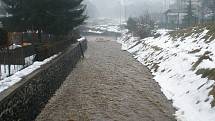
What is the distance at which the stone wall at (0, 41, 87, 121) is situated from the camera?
11638 mm

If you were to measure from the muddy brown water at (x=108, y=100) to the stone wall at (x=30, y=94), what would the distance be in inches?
18.1

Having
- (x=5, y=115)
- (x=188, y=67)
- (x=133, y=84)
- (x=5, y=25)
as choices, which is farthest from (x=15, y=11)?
(x=5, y=115)

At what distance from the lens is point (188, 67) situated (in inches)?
920

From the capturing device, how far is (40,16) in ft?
101

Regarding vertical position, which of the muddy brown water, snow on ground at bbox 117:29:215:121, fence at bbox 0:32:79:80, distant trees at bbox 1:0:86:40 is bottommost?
the muddy brown water

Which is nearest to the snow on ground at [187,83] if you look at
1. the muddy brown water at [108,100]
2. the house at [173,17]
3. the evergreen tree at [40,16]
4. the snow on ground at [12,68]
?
the muddy brown water at [108,100]

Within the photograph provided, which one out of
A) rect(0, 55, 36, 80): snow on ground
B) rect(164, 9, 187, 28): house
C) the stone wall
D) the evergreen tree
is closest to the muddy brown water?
the stone wall

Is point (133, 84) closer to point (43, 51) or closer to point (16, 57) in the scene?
point (43, 51)

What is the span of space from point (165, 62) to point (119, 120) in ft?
49.0

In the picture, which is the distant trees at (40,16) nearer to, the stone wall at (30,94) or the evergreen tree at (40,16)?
the evergreen tree at (40,16)

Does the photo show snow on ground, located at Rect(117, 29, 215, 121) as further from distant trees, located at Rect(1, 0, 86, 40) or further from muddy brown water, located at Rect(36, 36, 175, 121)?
distant trees, located at Rect(1, 0, 86, 40)

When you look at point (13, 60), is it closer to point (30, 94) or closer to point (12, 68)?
point (12, 68)

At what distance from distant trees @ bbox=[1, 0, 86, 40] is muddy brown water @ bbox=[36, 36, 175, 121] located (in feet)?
18.8

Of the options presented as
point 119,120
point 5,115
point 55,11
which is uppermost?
point 55,11
